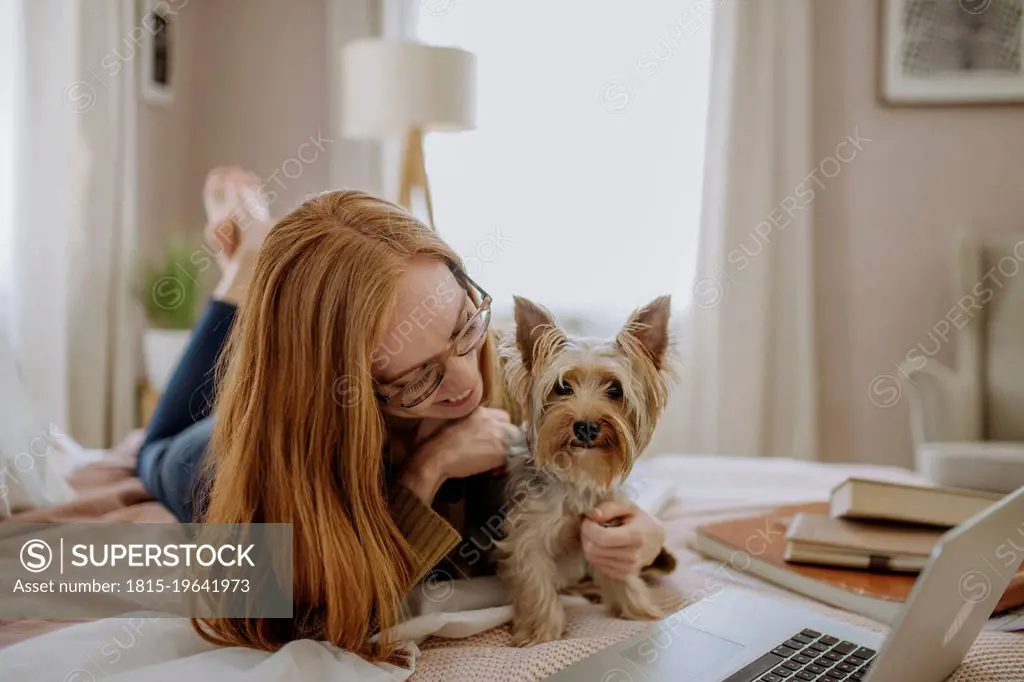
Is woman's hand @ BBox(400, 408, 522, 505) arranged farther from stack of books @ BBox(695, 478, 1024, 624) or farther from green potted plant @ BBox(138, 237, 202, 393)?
green potted plant @ BBox(138, 237, 202, 393)

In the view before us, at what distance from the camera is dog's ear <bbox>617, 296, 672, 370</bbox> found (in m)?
1.08

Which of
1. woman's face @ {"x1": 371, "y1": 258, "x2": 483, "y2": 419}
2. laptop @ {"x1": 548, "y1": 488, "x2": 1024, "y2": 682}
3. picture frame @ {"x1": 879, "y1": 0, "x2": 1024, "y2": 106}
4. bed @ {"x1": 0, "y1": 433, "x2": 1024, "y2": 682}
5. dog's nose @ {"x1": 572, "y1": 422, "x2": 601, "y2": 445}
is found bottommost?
bed @ {"x1": 0, "y1": 433, "x2": 1024, "y2": 682}

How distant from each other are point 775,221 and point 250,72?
2.67 metres

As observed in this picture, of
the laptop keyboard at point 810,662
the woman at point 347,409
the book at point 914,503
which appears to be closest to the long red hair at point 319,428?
the woman at point 347,409

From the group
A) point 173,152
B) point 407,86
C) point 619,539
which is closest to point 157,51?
point 173,152

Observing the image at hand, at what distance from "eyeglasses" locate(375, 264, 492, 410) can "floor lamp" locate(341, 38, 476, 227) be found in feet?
6.77

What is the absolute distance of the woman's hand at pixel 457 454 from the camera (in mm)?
1127

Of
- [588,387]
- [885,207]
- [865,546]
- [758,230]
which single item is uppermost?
[885,207]

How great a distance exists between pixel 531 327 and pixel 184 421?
3.51 feet

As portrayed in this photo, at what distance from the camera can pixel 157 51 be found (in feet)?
12.6

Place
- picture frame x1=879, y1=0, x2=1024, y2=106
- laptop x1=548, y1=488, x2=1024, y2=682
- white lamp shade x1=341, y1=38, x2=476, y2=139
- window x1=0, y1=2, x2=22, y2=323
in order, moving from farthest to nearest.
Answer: picture frame x1=879, y1=0, x2=1024, y2=106
white lamp shade x1=341, y1=38, x2=476, y2=139
window x1=0, y1=2, x2=22, y2=323
laptop x1=548, y1=488, x2=1024, y2=682

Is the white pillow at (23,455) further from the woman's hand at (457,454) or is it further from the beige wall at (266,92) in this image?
the beige wall at (266,92)

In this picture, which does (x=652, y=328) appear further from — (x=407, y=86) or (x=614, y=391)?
(x=407, y=86)

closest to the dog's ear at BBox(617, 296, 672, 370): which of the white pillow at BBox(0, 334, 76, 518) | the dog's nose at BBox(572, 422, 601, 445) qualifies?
the dog's nose at BBox(572, 422, 601, 445)
